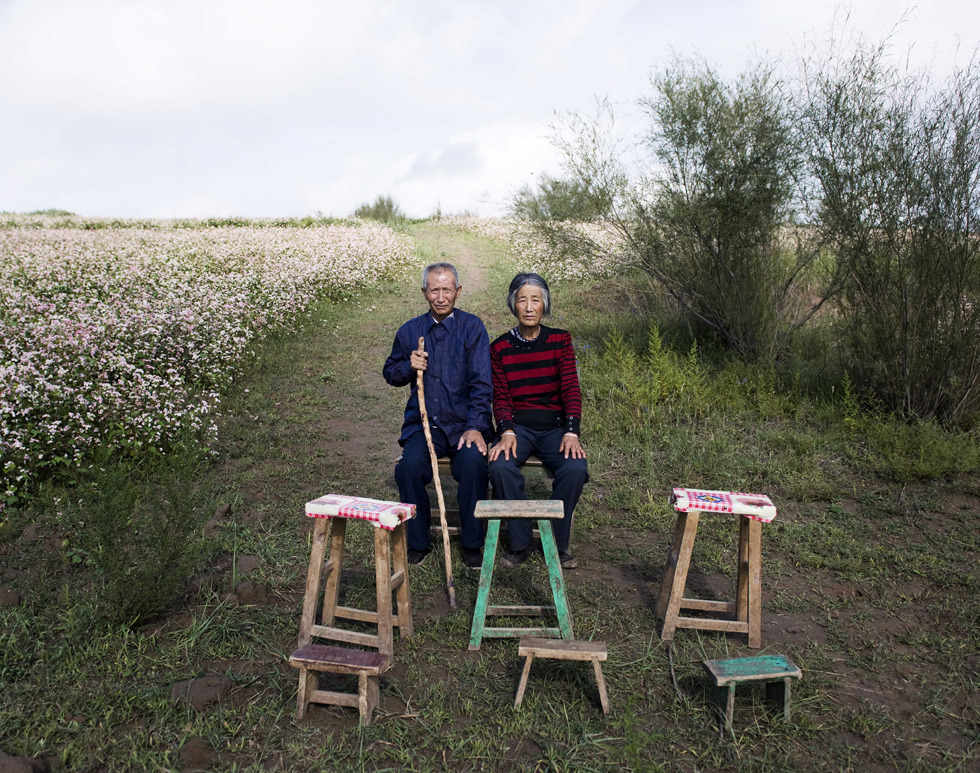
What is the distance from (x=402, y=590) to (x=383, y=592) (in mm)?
289

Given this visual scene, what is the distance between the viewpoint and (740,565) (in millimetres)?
3689

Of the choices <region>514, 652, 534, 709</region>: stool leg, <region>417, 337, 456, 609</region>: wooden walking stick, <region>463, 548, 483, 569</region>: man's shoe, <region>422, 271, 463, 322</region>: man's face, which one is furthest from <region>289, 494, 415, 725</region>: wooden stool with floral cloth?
<region>422, 271, 463, 322</region>: man's face

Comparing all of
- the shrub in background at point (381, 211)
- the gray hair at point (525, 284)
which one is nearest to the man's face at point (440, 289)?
the gray hair at point (525, 284)

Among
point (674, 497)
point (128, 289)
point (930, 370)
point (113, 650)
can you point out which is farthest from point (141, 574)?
point (128, 289)

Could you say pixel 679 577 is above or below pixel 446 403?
below

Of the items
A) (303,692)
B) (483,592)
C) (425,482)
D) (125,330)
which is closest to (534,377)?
(425,482)

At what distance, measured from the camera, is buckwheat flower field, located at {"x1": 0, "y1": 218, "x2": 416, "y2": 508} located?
→ 5.25 meters

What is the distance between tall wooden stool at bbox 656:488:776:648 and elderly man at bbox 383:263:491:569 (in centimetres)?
124

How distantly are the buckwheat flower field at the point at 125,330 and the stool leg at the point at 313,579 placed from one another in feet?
8.43

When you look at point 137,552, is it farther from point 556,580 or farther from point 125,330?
point 125,330

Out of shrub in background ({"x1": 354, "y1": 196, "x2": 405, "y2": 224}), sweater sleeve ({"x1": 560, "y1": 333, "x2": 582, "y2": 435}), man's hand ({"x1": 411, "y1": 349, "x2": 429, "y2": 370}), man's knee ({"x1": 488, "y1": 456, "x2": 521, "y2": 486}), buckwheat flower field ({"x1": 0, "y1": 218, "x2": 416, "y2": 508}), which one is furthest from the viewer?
shrub in background ({"x1": 354, "y1": 196, "x2": 405, "y2": 224})

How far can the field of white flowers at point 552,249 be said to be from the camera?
383 inches

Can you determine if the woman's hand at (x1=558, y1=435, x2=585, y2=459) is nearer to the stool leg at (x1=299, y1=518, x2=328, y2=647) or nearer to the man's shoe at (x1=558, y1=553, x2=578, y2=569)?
the man's shoe at (x1=558, y1=553, x2=578, y2=569)

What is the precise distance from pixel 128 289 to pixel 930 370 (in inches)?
363
